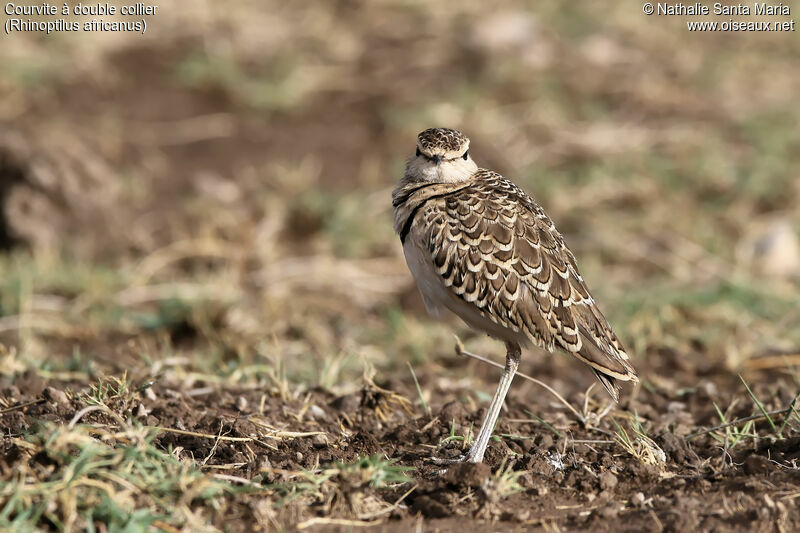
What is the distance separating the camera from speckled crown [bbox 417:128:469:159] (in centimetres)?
457

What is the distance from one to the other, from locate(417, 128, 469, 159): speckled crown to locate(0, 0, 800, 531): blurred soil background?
1.16 meters

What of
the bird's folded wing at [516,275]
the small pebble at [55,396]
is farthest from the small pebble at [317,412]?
the small pebble at [55,396]

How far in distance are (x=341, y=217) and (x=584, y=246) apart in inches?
76.0

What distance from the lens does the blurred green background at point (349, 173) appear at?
645cm

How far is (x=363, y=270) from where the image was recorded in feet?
25.1

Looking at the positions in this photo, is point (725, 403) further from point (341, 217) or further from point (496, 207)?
point (341, 217)

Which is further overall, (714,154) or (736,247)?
(714,154)

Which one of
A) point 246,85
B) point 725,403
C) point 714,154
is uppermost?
point 246,85

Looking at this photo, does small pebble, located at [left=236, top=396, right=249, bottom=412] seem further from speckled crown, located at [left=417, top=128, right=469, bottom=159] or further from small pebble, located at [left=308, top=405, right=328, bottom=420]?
speckled crown, located at [left=417, top=128, right=469, bottom=159]

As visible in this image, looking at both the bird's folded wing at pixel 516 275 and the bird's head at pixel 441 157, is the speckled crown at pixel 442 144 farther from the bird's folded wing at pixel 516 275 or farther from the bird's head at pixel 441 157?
the bird's folded wing at pixel 516 275

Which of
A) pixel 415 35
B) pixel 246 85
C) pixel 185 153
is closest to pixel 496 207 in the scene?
pixel 185 153

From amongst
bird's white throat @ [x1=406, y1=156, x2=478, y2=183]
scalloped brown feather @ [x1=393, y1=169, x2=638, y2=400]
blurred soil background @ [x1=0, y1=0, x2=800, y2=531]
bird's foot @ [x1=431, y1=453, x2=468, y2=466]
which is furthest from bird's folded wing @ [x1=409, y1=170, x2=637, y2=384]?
bird's foot @ [x1=431, y1=453, x2=468, y2=466]

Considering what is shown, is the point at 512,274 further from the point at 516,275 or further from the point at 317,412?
the point at 317,412

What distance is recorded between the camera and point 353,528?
3.50 m
